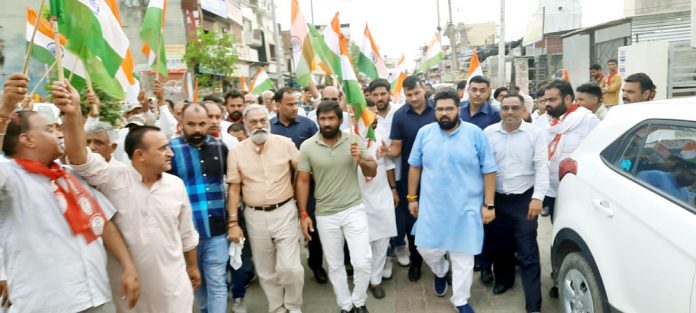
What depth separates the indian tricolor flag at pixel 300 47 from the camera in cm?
459

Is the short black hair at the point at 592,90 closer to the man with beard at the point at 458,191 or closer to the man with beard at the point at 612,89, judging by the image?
the man with beard at the point at 458,191

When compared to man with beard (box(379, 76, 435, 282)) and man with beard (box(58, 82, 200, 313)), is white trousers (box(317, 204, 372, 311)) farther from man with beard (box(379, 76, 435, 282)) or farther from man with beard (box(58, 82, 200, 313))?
man with beard (box(58, 82, 200, 313))

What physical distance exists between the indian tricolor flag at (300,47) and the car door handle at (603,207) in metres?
2.89

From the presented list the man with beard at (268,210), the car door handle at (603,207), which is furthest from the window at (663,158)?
the man with beard at (268,210)

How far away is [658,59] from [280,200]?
34.3 ft

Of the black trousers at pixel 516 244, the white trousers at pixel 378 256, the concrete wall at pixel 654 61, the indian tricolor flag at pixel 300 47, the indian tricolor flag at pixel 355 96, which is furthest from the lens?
the concrete wall at pixel 654 61

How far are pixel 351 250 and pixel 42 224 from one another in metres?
2.29

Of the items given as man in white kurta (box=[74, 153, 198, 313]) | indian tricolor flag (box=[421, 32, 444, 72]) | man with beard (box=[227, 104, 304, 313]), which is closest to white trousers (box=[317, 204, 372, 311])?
man with beard (box=[227, 104, 304, 313])

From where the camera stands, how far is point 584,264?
2.94m

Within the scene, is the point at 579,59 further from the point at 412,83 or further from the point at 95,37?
the point at 95,37

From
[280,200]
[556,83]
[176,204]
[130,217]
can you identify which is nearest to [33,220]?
[130,217]

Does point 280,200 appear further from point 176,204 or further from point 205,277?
point 176,204

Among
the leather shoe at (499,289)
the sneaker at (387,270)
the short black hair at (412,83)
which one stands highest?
the short black hair at (412,83)

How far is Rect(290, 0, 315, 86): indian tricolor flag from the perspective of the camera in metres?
4.59
